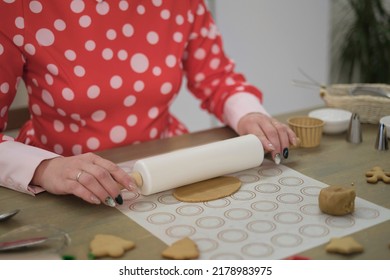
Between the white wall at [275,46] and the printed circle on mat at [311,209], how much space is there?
183 cm

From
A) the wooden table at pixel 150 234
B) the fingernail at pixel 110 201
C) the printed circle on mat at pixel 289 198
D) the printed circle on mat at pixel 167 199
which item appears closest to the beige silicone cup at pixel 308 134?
the wooden table at pixel 150 234

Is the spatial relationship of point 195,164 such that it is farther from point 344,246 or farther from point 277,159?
point 344,246

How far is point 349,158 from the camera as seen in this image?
1125mm

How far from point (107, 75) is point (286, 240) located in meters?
0.64

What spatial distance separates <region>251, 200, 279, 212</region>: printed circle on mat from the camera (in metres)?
0.91

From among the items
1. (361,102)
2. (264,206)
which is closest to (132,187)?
(264,206)

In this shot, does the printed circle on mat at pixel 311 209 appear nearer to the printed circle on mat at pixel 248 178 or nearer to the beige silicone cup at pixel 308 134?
the printed circle on mat at pixel 248 178

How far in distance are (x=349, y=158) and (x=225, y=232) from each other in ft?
1.36

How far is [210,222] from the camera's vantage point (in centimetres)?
87

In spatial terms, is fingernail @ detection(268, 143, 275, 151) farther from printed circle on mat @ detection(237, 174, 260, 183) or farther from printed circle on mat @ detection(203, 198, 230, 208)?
printed circle on mat @ detection(203, 198, 230, 208)

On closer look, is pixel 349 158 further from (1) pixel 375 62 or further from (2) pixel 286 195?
(1) pixel 375 62

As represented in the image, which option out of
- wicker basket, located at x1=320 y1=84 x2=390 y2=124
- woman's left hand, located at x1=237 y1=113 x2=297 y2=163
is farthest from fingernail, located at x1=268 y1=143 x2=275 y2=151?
wicker basket, located at x1=320 y1=84 x2=390 y2=124

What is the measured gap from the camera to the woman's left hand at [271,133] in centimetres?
111

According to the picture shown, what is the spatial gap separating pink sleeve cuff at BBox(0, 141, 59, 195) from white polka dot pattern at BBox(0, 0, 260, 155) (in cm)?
6
